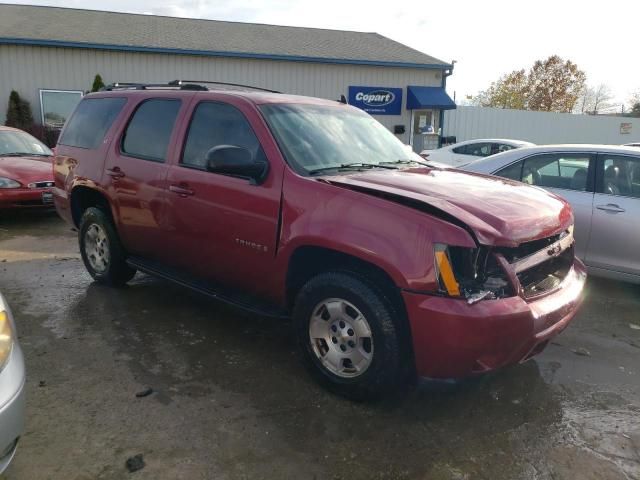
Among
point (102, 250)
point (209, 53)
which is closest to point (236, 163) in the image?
point (102, 250)

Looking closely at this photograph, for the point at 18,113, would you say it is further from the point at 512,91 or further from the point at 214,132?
the point at 512,91

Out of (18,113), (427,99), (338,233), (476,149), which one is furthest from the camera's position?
(427,99)

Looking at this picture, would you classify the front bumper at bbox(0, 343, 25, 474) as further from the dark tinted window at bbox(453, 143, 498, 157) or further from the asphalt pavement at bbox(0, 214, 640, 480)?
the dark tinted window at bbox(453, 143, 498, 157)

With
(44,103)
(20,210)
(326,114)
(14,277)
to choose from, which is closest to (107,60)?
(44,103)

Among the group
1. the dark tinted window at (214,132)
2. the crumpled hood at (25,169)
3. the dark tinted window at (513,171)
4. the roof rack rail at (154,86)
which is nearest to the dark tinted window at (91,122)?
the roof rack rail at (154,86)

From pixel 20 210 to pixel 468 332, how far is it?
25.3ft

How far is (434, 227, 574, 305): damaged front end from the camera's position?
2.85m

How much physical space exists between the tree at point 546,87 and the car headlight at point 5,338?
5085 centimetres

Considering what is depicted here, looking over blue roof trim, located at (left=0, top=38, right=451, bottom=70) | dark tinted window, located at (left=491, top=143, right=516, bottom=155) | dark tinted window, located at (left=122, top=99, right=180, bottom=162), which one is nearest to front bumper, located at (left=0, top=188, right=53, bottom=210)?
dark tinted window, located at (left=122, top=99, right=180, bottom=162)

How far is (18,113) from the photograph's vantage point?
55.7 feet

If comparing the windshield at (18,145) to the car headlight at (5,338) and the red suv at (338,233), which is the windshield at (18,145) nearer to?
the red suv at (338,233)

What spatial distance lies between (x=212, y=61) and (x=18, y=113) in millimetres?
6456

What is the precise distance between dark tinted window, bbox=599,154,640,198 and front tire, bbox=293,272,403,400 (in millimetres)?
3423

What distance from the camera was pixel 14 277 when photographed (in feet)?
19.1
